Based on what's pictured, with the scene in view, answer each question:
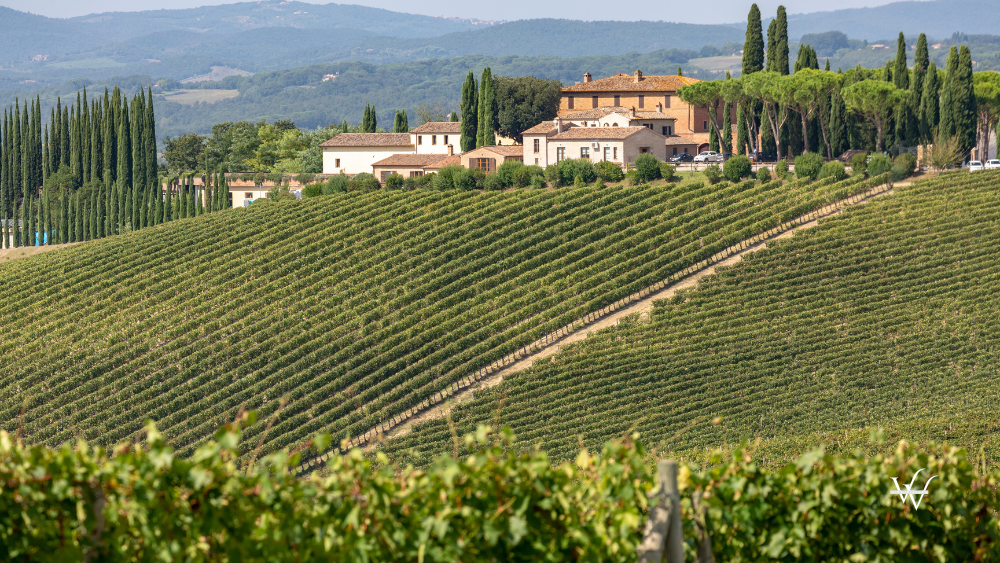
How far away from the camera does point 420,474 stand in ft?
17.8

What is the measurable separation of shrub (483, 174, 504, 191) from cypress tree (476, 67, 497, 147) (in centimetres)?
1426

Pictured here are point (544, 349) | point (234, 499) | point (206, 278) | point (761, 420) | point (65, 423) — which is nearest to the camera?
point (234, 499)

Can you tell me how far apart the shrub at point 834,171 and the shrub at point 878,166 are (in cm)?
139

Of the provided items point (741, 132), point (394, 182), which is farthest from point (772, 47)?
point (394, 182)

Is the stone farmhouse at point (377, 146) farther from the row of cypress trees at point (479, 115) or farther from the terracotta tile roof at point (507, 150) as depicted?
the terracotta tile roof at point (507, 150)

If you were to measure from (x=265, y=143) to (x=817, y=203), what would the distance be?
6149cm

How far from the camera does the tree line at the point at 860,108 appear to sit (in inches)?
2126

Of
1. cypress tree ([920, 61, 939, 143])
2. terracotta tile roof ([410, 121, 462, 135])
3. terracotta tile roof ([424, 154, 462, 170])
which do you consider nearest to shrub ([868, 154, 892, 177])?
cypress tree ([920, 61, 939, 143])

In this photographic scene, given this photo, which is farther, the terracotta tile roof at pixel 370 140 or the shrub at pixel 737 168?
the terracotta tile roof at pixel 370 140

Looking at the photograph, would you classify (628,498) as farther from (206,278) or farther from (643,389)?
(206,278)

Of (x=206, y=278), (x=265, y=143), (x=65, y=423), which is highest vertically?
(x=265, y=143)

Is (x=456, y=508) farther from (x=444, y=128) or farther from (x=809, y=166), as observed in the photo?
(x=444, y=128)

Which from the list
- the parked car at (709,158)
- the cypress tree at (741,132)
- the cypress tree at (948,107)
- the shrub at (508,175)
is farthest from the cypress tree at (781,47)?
the shrub at (508,175)

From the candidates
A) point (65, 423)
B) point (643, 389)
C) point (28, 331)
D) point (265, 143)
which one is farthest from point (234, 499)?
point (265, 143)
